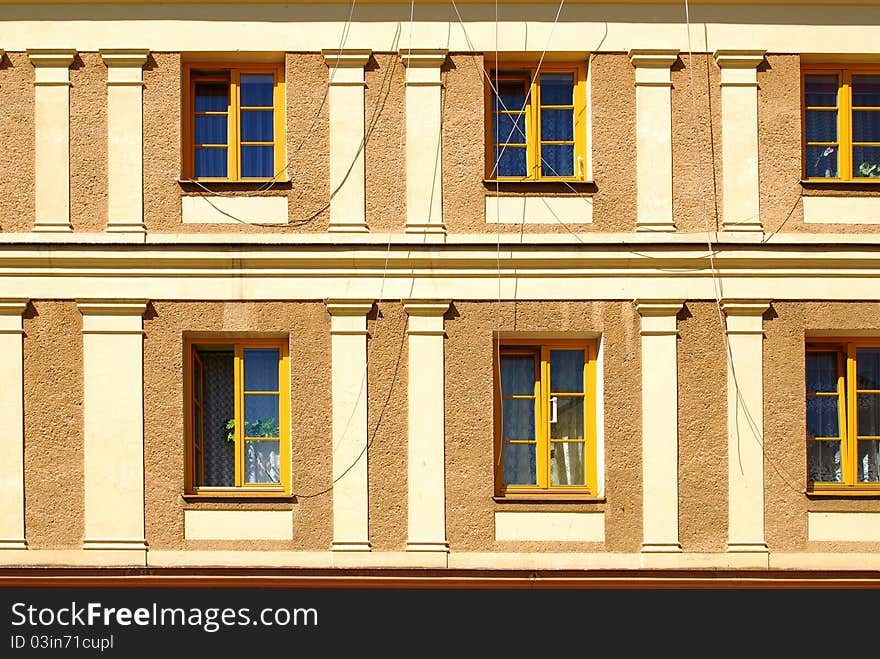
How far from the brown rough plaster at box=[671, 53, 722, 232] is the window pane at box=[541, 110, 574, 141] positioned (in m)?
1.03

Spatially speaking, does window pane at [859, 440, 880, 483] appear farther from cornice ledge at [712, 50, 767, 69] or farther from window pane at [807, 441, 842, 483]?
cornice ledge at [712, 50, 767, 69]

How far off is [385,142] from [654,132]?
2634 mm

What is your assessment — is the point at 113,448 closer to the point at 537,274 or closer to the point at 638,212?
the point at 537,274

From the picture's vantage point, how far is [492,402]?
13.0 m

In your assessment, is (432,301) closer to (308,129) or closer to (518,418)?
(518,418)

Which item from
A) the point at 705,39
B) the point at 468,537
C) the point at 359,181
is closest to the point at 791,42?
the point at 705,39

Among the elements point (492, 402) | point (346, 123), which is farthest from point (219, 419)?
point (346, 123)

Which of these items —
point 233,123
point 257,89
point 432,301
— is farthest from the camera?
point 257,89

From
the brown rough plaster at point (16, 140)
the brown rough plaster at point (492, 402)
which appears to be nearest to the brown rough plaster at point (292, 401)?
the brown rough plaster at point (492, 402)

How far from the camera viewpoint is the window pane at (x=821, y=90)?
531 inches

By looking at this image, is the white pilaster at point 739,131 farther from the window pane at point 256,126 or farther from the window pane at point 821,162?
the window pane at point 256,126

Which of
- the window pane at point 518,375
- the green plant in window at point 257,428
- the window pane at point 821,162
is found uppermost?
the window pane at point 821,162

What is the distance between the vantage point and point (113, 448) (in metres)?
12.9

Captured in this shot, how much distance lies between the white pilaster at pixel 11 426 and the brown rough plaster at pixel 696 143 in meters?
6.45
